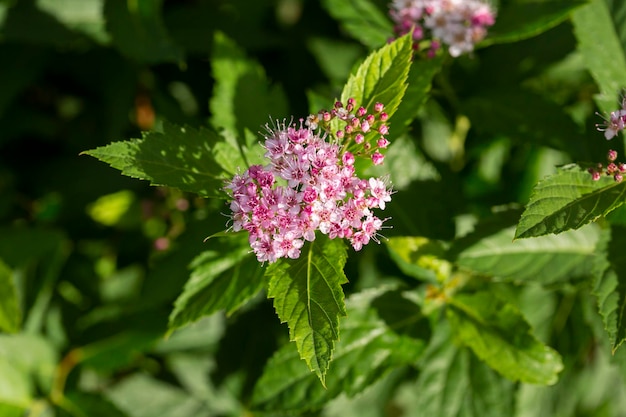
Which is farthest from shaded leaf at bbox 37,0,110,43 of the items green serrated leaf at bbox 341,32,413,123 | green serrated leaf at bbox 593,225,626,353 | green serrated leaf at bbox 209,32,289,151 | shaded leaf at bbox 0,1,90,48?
green serrated leaf at bbox 593,225,626,353

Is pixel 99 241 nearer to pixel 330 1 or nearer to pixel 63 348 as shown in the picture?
pixel 63 348

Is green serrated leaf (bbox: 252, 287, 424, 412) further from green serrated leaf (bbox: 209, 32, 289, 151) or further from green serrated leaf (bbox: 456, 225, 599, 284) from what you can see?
green serrated leaf (bbox: 209, 32, 289, 151)

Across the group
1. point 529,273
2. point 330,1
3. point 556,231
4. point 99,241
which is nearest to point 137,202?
point 99,241

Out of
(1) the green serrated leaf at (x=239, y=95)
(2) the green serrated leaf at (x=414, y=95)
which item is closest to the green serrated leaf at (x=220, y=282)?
(1) the green serrated leaf at (x=239, y=95)

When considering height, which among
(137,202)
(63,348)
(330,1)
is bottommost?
(63,348)

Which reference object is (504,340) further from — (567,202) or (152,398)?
(152,398)
